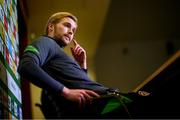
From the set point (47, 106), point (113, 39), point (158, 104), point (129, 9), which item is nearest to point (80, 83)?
point (47, 106)

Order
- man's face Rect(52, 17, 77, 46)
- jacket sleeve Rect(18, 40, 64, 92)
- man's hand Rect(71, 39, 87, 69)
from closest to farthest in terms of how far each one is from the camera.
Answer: jacket sleeve Rect(18, 40, 64, 92)
man's face Rect(52, 17, 77, 46)
man's hand Rect(71, 39, 87, 69)

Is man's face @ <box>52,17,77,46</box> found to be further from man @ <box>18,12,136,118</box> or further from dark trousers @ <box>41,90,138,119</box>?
dark trousers @ <box>41,90,138,119</box>

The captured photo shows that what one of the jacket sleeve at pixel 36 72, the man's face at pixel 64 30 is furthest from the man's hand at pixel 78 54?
the jacket sleeve at pixel 36 72

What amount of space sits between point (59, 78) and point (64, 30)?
258 mm

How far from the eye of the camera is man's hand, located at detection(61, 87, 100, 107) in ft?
→ 3.38

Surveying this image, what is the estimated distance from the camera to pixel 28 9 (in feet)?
9.57

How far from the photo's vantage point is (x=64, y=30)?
134 centimetres

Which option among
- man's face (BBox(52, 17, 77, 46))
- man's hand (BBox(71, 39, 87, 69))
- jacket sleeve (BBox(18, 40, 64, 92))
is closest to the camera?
jacket sleeve (BBox(18, 40, 64, 92))

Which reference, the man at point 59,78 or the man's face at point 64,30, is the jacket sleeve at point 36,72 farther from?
the man's face at point 64,30

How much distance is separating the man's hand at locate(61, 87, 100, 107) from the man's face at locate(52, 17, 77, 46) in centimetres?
34

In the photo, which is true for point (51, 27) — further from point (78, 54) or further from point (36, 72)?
point (36, 72)

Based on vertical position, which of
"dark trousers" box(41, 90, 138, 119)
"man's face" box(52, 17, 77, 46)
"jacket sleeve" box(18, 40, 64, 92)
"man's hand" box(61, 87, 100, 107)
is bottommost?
"dark trousers" box(41, 90, 138, 119)

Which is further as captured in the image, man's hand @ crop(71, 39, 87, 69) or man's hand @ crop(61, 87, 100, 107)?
man's hand @ crop(71, 39, 87, 69)

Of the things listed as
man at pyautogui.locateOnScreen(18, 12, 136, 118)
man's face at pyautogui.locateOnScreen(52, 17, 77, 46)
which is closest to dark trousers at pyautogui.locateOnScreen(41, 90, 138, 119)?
man at pyautogui.locateOnScreen(18, 12, 136, 118)
